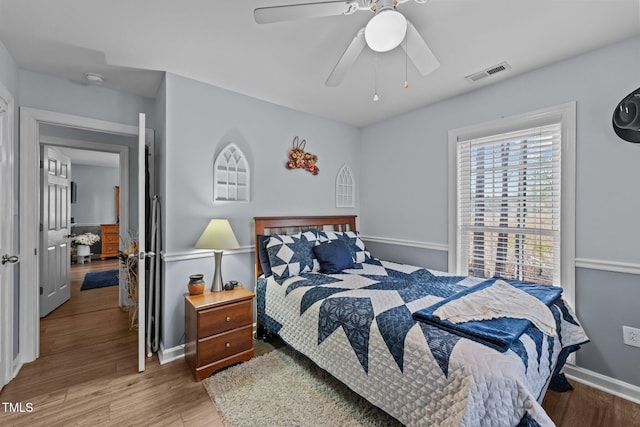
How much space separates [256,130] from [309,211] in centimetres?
115

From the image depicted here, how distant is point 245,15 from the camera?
172cm

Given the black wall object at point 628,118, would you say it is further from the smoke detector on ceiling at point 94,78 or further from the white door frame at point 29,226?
the white door frame at point 29,226

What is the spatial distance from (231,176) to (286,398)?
78.4 inches

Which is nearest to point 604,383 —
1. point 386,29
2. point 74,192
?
point 386,29

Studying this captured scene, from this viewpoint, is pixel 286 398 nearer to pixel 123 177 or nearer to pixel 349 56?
pixel 349 56

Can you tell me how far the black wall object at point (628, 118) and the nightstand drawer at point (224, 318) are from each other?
120 inches

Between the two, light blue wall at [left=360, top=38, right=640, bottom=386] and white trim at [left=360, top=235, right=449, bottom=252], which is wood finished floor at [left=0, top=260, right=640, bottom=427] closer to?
light blue wall at [left=360, top=38, right=640, bottom=386]

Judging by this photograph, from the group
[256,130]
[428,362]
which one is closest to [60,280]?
[256,130]

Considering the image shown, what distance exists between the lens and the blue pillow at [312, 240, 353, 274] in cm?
273

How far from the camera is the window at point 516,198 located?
220 centimetres

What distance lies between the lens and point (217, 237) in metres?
2.34

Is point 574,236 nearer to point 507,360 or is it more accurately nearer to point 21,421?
point 507,360

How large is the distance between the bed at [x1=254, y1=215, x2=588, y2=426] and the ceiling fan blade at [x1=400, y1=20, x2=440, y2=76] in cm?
152

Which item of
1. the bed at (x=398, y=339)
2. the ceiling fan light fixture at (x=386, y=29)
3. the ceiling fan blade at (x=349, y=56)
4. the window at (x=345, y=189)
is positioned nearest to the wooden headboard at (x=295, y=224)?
the bed at (x=398, y=339)
